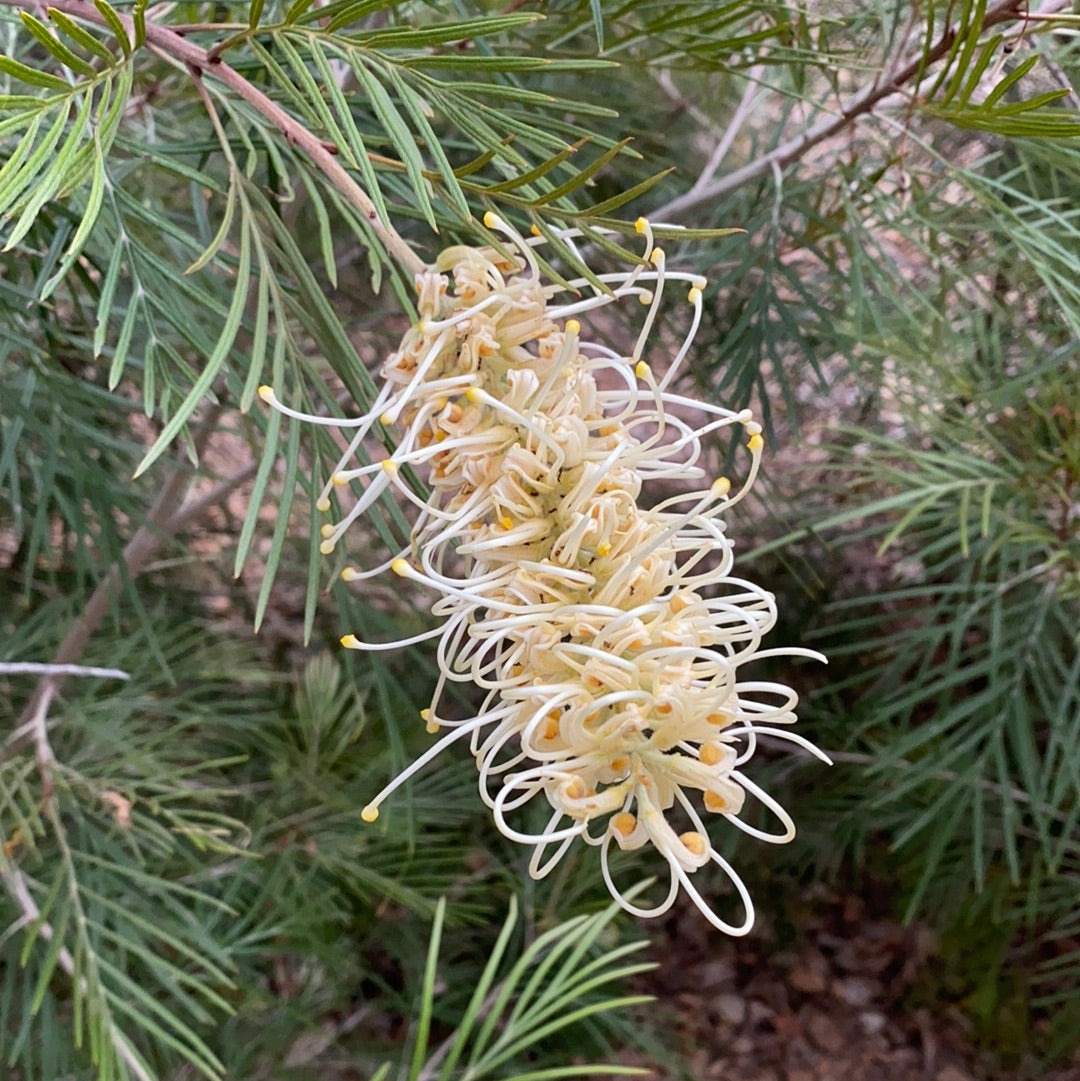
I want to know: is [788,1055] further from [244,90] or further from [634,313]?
[244,90]

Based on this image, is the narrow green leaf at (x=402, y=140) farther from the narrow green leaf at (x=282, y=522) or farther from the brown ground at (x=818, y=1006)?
the brown ground at (x=818, y=1006)

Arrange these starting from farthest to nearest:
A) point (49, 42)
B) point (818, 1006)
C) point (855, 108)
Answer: point (818, 1006), point (855, 108), point (49, 42)

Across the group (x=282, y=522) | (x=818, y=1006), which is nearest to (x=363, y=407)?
(x=282, y=522)

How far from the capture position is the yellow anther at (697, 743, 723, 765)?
0.56 feet

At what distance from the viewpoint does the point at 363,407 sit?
24cm

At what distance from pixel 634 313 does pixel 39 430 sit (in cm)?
32

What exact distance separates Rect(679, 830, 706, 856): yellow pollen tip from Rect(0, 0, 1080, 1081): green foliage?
95 mm

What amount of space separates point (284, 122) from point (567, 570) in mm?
115

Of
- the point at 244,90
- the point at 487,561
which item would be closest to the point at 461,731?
the point at 487,561

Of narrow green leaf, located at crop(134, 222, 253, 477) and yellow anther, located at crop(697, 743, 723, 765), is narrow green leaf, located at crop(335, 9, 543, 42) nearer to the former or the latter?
narrow green leaf, located at crop(134, 222, 253, 477)

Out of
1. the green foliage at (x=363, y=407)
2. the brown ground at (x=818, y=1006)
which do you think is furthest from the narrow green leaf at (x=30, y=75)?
the brown ground at (x=818, y=1006)

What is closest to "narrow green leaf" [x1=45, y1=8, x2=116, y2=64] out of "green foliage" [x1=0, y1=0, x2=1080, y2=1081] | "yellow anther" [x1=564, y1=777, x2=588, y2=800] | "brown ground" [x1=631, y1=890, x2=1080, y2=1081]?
"green foliage" [x1=0, y1=0, x2=1080, y2=1081]

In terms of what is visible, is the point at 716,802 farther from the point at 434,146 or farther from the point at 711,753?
the point at 434,146

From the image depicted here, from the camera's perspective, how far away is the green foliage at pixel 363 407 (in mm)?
215
